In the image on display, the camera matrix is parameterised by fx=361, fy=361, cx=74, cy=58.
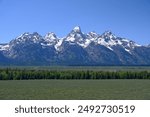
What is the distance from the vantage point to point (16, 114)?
28.8m

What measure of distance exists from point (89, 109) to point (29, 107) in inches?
195

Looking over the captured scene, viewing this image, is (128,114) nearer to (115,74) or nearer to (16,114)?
(16,114)

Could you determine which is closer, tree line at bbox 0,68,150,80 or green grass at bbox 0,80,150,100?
green grass at bbox 0,80,150,100

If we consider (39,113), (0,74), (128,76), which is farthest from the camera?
(128,76)

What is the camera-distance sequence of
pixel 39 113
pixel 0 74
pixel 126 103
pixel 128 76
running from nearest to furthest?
pixel 39 113 < pixel 126 103 < pixel 0 74 < pixel 128 76

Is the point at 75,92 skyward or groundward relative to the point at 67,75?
skyward

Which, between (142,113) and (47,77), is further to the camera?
(47,77)

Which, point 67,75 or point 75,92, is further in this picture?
point 67,75

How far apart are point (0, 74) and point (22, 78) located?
33.3 feet

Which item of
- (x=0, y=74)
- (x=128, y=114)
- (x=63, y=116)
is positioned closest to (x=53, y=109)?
(x=63, y=116)

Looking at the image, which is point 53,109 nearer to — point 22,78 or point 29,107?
point 29,107

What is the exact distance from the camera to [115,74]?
178 metres

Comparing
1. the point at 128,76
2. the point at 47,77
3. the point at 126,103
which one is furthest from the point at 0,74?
the point at 126,103

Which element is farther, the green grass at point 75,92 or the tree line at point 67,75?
the tree line at point 67,75
